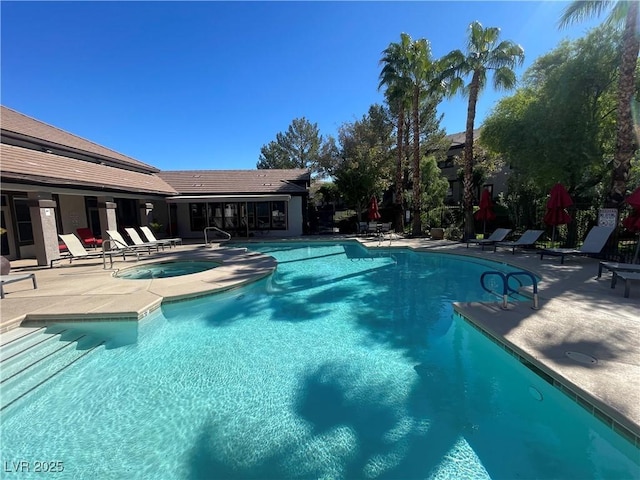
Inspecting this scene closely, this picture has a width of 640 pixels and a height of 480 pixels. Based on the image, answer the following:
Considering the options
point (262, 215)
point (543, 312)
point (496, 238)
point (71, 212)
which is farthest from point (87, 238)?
point (496, 238)

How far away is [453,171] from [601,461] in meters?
33.1

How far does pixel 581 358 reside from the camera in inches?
152

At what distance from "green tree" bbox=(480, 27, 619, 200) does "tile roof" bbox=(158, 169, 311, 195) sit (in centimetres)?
1327

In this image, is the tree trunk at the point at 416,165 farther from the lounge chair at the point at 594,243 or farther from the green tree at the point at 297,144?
the green tree at the point at 297,144

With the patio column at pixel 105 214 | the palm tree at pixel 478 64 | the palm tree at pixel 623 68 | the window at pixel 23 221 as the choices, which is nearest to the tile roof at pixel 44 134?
the window at pixel 23 221

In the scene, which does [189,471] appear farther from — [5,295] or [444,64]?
[444,64]

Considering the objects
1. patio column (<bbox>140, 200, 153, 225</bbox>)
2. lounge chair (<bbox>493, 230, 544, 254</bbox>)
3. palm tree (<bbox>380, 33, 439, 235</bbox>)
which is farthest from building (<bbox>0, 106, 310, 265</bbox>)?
lounge chair (<bbox>493, 230, 544, 254</bbox>)

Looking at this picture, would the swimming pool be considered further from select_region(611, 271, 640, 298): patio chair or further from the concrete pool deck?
select_region(611, 271, 640, 298): patio chair

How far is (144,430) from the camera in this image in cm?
361

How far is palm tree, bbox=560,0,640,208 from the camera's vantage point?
936 cm

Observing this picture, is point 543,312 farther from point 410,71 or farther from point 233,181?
point 233,181

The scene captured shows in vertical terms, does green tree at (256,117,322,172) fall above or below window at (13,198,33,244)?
above

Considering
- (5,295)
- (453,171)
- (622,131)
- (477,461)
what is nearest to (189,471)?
(477,461)

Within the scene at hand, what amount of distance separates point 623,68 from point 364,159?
14.0m
